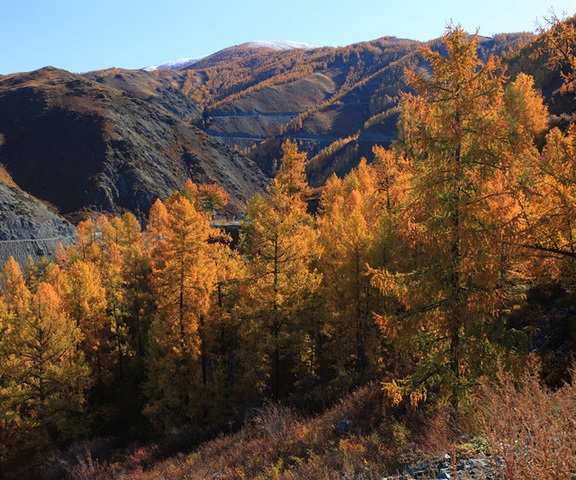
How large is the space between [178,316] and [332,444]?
13.9 m

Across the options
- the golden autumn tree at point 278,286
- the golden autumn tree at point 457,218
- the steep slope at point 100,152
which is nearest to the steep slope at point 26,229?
the steep slope at point 100,152

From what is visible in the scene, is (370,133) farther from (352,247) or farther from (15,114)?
(352,247)

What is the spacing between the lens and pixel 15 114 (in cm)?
11462

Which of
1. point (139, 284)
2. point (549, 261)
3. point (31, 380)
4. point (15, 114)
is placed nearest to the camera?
point (549, 261)

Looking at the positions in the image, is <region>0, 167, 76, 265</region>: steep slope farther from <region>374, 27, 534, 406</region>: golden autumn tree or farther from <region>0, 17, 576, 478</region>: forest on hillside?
<region>374, 27, 534, 406</region>: golden autumn tree

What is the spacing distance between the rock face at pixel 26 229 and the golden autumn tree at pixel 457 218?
6869cm

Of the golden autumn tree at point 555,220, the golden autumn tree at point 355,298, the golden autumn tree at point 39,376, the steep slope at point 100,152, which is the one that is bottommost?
the golden autumn tree at point 39,376

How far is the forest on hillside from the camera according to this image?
9141 mm

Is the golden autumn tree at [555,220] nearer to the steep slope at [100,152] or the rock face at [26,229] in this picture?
the rock face at [26,229]

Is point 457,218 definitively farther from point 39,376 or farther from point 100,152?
point 100,152

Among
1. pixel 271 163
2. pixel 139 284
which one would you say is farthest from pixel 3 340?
pixel 271 163

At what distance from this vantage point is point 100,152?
100688 millimetres

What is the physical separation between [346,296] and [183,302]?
9089mm

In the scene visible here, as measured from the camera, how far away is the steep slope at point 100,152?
94.2m
